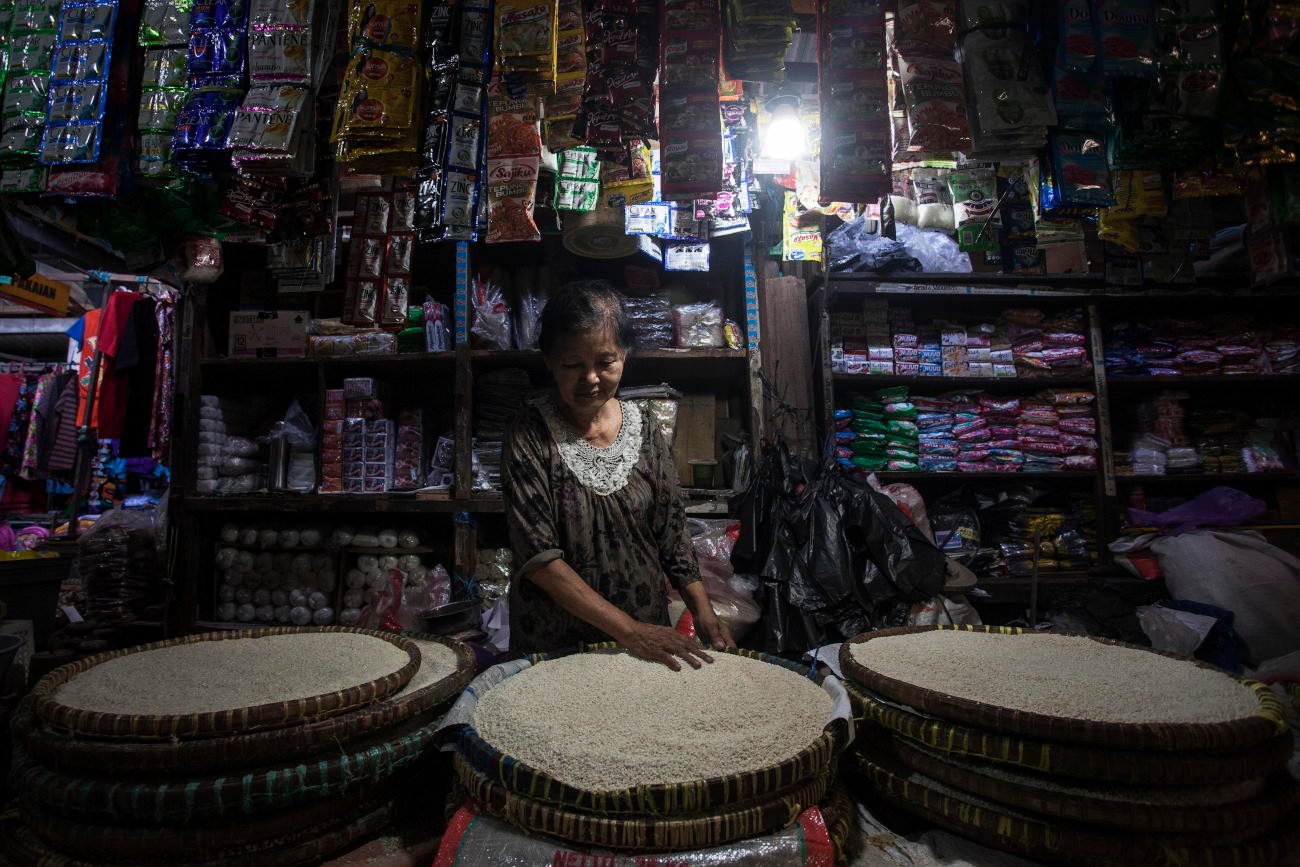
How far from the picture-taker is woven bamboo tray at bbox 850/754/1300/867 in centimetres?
70

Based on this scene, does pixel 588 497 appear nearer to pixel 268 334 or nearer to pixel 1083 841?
pixel 1083 841

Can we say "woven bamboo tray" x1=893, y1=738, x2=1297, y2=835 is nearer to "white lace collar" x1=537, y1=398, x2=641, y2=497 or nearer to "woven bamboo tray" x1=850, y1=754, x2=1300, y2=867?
"woven bamboo tray" x1=850, y1=754, x2=1300, y2=867

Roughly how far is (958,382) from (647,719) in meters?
3.33

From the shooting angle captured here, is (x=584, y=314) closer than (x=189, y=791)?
No

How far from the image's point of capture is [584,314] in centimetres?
133

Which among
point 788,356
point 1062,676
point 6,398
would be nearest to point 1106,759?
point 1062,676

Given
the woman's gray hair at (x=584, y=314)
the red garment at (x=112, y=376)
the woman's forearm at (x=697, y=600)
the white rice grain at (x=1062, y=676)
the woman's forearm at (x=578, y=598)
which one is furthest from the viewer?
the red garment at (x=112, y=376)

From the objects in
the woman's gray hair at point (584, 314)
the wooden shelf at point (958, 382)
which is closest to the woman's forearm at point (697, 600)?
the woman's gray hair at point (584, 314)

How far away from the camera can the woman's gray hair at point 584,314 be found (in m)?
1.33

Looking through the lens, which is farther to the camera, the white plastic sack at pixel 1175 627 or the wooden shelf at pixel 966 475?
the wooden shelf at pixel 966 475

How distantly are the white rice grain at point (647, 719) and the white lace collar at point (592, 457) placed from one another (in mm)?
479

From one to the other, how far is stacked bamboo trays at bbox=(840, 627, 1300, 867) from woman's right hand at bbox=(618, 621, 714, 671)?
1.10 ft

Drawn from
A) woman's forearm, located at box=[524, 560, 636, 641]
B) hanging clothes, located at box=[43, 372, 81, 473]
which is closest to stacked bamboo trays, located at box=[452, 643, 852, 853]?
woman's forearm, located at box=[524, 560, 636, 641]

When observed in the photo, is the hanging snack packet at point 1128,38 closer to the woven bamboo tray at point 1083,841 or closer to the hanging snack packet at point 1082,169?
the hanging snack packet at point 1082,169
